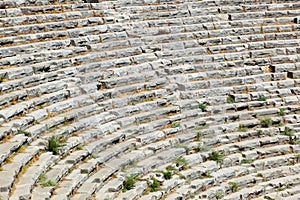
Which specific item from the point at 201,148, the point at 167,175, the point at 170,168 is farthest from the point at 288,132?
the point at 167,175

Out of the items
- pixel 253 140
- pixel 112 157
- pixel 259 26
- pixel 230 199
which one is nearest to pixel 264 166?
pixel 253 140

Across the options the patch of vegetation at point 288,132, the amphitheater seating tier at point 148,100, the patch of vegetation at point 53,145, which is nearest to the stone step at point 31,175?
the amphitheater seating tier at point 148,100

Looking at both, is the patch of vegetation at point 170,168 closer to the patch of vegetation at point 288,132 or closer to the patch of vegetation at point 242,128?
the patch of vegetation at point 242,128

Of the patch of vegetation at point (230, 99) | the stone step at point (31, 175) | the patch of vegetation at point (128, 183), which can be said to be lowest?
the patch of vegetation at point (128, 183)

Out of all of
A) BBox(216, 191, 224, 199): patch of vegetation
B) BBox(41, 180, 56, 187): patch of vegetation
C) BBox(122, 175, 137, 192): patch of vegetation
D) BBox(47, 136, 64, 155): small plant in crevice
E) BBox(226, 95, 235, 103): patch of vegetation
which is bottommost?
BBox(216, 191, 224, 199): patch of vegetation

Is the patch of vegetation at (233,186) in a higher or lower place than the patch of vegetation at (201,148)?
lower

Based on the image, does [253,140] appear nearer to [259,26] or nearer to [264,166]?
[264,166]

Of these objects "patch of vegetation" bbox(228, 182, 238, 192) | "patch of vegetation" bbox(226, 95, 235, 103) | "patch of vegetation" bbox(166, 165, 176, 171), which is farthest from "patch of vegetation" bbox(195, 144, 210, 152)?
"patch of vegetation" bbox(226, 95, 235, 103)

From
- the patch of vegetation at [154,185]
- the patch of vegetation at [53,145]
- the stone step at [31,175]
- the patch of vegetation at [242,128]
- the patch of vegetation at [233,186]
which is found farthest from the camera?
the patch of vegetation at [242,128]

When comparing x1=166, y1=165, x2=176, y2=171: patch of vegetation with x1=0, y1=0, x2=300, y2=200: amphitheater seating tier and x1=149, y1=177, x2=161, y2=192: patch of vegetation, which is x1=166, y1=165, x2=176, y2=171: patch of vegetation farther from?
x1=149, y1=177, x2=161, y2=192: patch of vegetation

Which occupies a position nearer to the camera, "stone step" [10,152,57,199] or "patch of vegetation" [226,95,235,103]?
"stone step" [10,152,57,199]

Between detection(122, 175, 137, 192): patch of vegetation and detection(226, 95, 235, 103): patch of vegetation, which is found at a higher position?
detection(226, 95, 235, 103): patch of vegetation

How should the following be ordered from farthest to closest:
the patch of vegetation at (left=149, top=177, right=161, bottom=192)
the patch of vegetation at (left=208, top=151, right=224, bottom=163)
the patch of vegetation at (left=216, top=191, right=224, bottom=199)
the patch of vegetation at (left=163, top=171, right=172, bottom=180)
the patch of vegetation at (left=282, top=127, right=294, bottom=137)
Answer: the patch of vegetation at (left=282, top=127, right=294, bottom=137) < the patch of vegetation at (left=208, top=151, right=224, bottom=163) < the patch of vegetation at (left=216, top=191, right=224, bottom=199) < the patch of vegetation at (left=163, top=171, right=172, bottom=180) < the patch of vegetation at (left=149, top=177, right=161, bottom=192)
